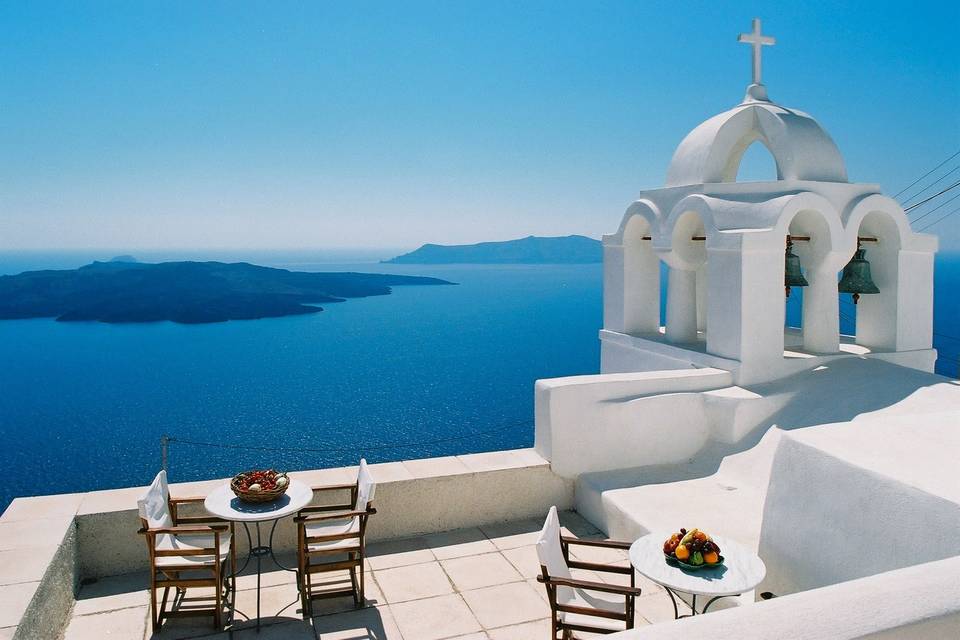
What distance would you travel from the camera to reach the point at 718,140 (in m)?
8.13

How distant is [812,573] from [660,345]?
14.9ft

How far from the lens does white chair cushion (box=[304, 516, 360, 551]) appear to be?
489cm

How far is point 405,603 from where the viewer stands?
197 inches

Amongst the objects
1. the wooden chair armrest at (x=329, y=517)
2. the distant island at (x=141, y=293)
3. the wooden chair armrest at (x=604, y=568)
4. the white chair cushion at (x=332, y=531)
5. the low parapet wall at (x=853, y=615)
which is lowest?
the distant island at (x=141, y=293)

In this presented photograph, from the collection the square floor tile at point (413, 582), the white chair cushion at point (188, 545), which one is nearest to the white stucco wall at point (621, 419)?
the square floor tile at point (413, 582)

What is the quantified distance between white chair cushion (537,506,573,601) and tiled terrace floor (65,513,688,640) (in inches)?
23.3

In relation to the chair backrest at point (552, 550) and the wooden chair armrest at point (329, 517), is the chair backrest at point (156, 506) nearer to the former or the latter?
the wooden chair armrest at point (329, 517)

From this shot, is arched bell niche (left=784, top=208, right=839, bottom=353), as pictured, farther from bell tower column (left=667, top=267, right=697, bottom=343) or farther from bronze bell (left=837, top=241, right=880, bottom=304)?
bell tower column (left=667, top=267, right=697, bottom=343)

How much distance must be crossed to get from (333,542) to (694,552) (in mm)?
2491

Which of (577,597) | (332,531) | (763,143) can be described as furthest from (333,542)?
(763,143)

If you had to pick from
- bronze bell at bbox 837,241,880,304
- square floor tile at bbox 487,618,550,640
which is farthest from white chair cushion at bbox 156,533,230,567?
bronze bell at bbox 837,241,880,304

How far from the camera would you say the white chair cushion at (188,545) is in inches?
182

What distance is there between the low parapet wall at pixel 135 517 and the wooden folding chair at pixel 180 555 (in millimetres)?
581

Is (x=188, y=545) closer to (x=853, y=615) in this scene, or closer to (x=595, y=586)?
(x=595, y=586)
